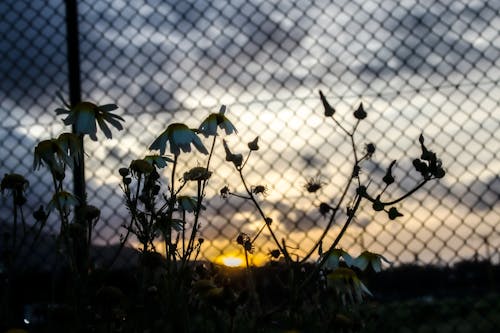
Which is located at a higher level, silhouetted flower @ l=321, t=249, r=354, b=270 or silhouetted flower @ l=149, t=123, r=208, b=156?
silhouetted flower @ l=149, t=123, r=208, b=156

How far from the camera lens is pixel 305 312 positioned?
262 centimetres

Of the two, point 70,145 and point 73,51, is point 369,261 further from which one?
point 73,51

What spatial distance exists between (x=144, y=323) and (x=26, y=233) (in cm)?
49

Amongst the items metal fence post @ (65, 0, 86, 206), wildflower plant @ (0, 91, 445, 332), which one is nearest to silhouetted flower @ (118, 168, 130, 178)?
wildflower plant @ (0, 91, 445, 332)

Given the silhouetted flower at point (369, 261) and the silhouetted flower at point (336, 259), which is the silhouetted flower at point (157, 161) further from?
the silhouetted flower at point (369, 261)

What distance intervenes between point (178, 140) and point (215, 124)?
176 millimetres

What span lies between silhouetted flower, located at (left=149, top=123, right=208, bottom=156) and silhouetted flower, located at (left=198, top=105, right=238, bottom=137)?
0.20 ft

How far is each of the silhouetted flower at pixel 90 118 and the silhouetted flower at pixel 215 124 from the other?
11.3 inches

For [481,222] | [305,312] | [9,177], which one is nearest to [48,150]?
[9,177]

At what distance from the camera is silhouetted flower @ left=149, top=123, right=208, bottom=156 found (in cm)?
201

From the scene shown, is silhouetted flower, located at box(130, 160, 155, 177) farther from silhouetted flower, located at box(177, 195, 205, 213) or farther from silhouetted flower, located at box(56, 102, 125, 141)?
silhouetted flower, located at box(177, 195, 205, 213)

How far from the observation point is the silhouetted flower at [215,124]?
6.95 feet

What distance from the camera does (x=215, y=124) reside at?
215cm

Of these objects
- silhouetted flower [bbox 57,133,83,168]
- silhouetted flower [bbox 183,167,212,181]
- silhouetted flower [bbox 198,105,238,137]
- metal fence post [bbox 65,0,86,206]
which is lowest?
silhouetted flower [bbox 183,167,212,181]
